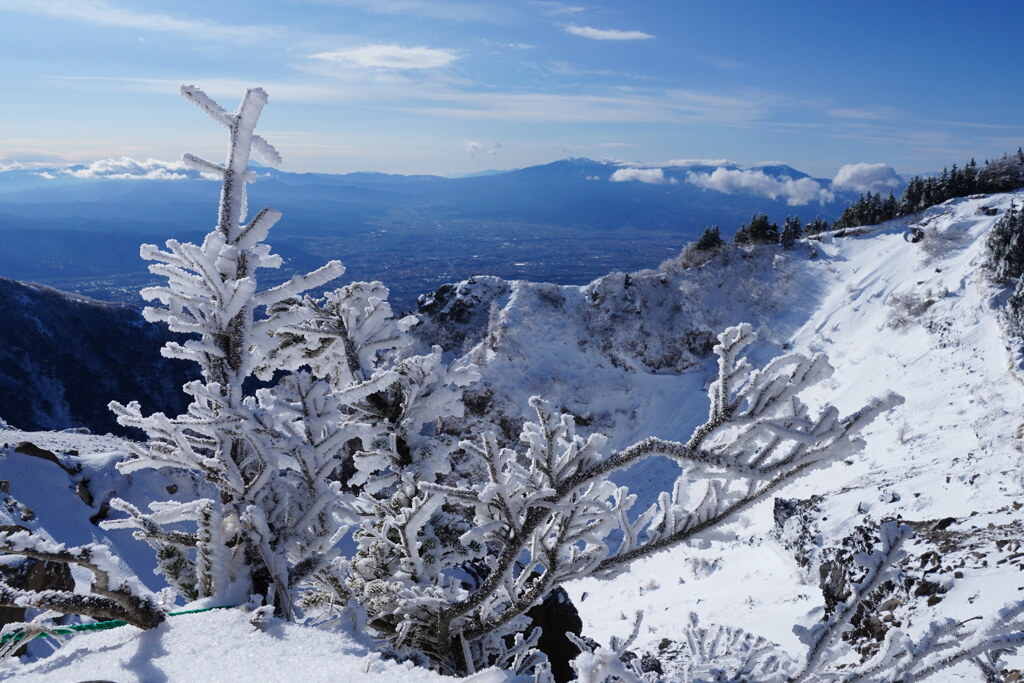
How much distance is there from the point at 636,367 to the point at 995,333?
17186 millimetres

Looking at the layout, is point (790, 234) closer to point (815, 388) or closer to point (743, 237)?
point (743, 237)

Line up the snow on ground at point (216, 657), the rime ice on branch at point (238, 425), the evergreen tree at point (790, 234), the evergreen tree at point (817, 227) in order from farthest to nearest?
1. the evergreen tree at point (817, 227)
2. the evergreen tree at point (790, 234)
3. the rime ice on branch at point (238, 425)
4. the snow on ground at point (216, 657)

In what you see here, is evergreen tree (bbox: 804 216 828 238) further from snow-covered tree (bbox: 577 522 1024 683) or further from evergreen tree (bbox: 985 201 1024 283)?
snow-covered tree (bbox: 577 522 1024 683)

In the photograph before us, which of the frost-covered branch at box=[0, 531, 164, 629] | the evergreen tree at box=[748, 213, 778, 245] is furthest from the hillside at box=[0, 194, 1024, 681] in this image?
the evergreen tree at box=[748, 213, 778, 245]

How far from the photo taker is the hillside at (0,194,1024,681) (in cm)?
929

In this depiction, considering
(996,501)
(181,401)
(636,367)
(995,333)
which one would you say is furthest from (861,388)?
(181,401)

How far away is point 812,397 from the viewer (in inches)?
1046

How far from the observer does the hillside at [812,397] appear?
366 inches

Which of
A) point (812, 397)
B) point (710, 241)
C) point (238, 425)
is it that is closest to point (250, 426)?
point (238, 425)

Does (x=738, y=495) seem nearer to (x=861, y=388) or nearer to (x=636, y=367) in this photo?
(x=861, y=388)

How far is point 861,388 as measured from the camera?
24.6 m

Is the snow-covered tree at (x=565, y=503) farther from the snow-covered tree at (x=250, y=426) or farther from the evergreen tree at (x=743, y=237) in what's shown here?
the evergreen tree at (x=743, y=237)

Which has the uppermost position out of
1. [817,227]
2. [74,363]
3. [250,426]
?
[817,227]

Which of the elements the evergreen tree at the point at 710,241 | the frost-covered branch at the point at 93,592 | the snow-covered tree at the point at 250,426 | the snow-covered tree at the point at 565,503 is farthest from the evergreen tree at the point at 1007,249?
the frost-covered branch at the point at 93,592
